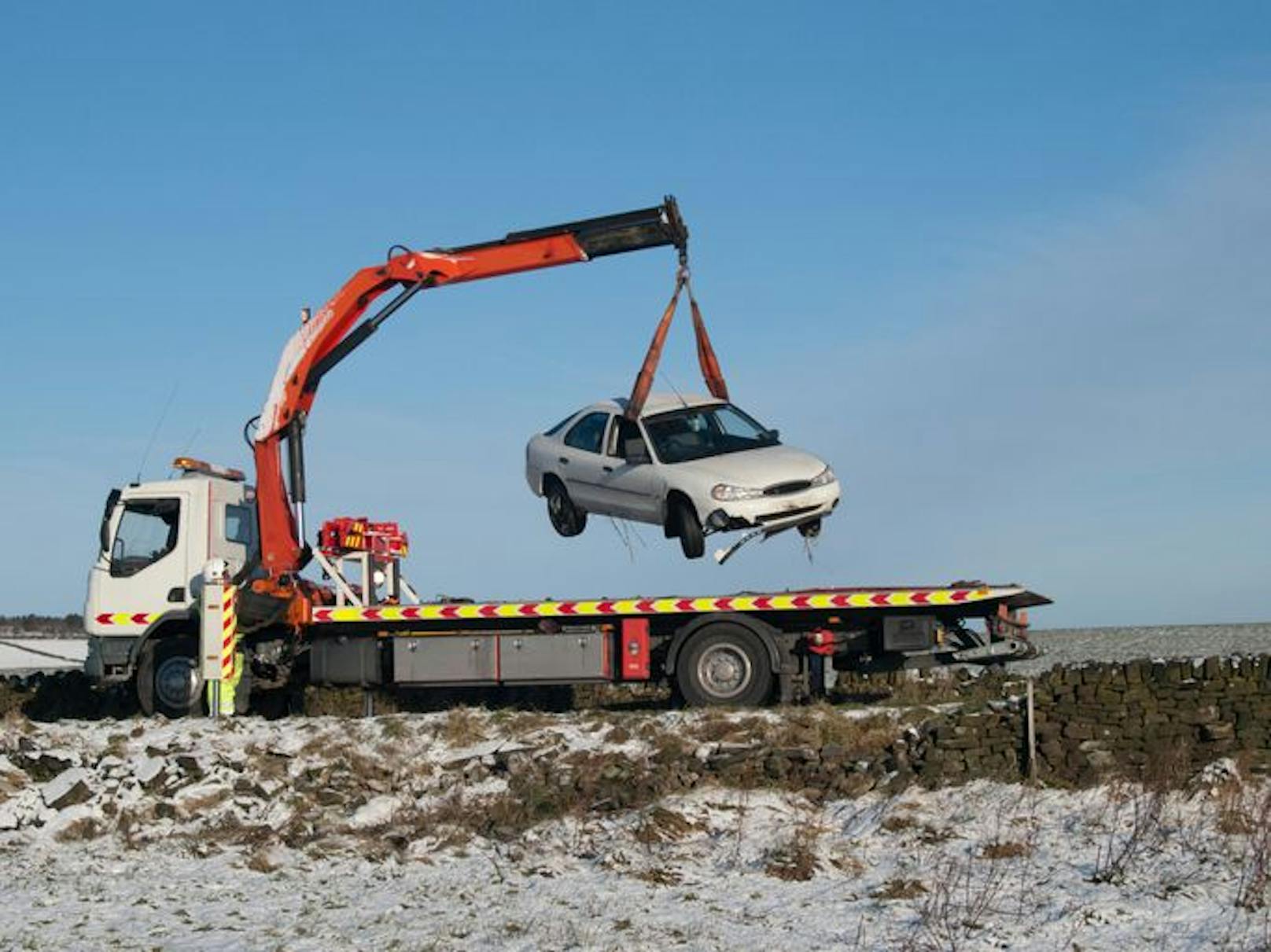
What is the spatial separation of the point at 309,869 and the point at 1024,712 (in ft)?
20.1

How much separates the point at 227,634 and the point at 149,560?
5.54 ft

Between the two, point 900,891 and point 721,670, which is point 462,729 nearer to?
point 721,670

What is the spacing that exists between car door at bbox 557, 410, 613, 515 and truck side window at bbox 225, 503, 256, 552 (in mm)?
4115

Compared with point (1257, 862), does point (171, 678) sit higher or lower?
higher

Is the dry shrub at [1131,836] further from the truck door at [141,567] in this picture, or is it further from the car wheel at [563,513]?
the truck door at [141,567]

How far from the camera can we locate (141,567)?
19719mm

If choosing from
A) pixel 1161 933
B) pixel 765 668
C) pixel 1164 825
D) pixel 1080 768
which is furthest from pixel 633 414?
pixel 1161 933

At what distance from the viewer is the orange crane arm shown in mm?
18969

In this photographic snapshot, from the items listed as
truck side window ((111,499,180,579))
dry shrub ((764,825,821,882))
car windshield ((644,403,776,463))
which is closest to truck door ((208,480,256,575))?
truck side window ((111,499,180,579))

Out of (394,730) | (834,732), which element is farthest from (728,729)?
(394,730)

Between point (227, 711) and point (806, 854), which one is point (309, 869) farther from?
point (227, 711)

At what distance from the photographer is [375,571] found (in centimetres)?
1991

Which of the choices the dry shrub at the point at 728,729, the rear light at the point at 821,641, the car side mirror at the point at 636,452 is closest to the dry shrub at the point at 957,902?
the dry shrub at the point at 728,729

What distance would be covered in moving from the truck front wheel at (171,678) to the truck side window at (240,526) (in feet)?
4.83
